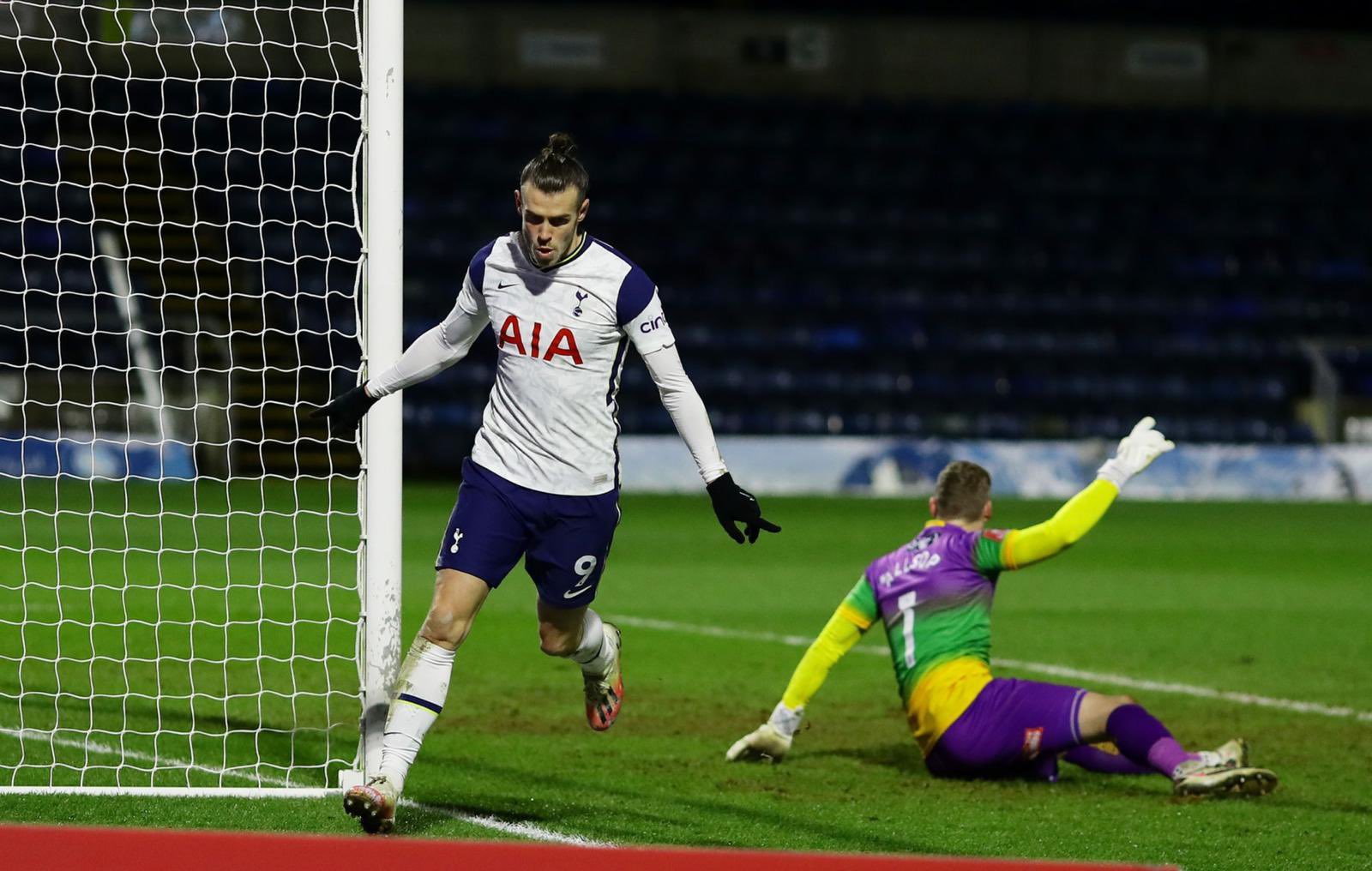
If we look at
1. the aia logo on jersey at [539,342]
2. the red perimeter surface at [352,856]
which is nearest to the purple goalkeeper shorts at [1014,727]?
the aia logo on jersey at [539,342]

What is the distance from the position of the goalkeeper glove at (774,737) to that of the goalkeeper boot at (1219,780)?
1.31 m

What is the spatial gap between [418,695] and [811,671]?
1.62m

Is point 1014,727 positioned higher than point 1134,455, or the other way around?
point 1134,455

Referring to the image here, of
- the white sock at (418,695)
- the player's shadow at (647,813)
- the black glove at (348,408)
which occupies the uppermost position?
the black glove at (348,408)

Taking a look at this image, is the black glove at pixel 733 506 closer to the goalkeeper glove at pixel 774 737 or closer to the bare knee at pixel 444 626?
the bare knee at pixel 444 626

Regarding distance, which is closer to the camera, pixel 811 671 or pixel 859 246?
pixel 811 671

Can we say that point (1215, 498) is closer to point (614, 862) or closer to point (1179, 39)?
point (1179, 39)

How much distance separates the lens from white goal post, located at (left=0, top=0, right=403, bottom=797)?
574cm

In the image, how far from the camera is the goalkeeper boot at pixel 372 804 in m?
4.87

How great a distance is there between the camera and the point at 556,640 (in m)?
5.67

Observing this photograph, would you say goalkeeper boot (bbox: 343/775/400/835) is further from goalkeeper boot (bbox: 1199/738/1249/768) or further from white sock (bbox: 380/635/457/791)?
goalkeeper boot (bbox: 1199/738/1249/768)


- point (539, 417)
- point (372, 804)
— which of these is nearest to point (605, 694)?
point (539, 417)

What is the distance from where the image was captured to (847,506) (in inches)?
802

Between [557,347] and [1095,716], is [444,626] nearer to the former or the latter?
[557,347]
